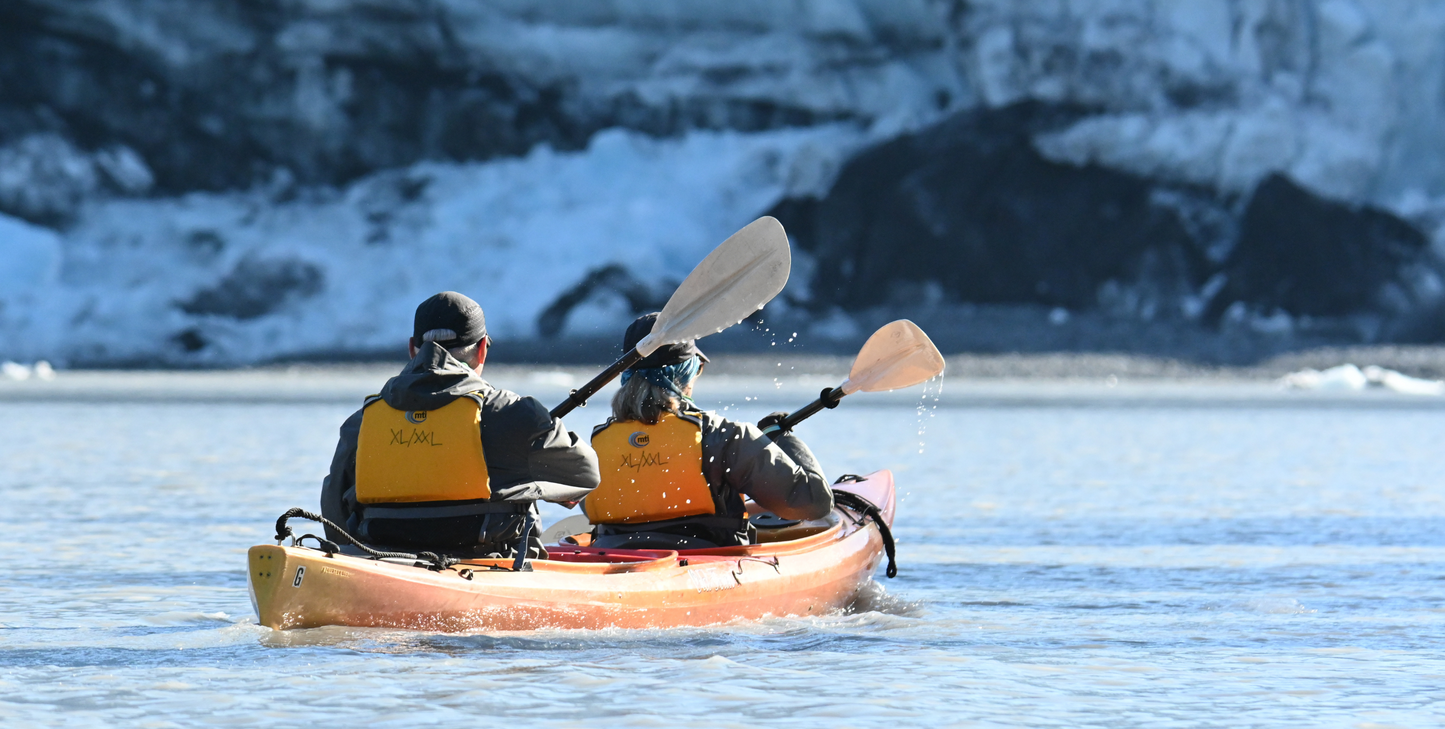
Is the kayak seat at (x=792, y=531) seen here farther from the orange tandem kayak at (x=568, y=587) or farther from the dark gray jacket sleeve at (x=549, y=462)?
the dark gray jacket sleeve at (x=549, y=462)

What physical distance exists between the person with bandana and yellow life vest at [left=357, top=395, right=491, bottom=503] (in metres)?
0.73

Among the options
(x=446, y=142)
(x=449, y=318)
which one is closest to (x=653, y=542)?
(x=449, y=318)

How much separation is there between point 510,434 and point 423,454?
25 centimetres

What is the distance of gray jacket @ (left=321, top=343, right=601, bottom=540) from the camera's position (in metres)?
4.35

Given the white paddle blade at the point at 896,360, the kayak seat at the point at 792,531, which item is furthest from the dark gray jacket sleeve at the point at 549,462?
the white paddle blade at the point at 896,360

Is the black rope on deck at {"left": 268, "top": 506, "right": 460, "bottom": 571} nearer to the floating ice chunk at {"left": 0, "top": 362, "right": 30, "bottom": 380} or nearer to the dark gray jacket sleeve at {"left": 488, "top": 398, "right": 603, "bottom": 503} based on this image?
the dark gray jacket sleeve at {"left": 488, "top": 398, "right": 603, "bottom": 503}

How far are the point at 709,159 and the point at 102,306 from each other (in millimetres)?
13589

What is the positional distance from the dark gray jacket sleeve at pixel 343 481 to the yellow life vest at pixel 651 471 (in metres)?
0.78

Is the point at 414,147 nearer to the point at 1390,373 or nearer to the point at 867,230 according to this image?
the point at 867,230

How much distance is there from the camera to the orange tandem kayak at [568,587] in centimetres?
440

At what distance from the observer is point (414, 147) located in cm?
3691

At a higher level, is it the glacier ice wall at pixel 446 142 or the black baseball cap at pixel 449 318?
the glacier ice wall at pixel 446 142

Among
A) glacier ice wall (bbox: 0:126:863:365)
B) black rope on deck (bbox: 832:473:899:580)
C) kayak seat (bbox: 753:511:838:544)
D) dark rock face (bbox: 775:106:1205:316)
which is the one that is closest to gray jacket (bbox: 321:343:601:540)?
kayak seat (bbox: 753:511:838:544)

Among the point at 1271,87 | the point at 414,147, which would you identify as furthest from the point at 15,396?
the point at 1271,87
